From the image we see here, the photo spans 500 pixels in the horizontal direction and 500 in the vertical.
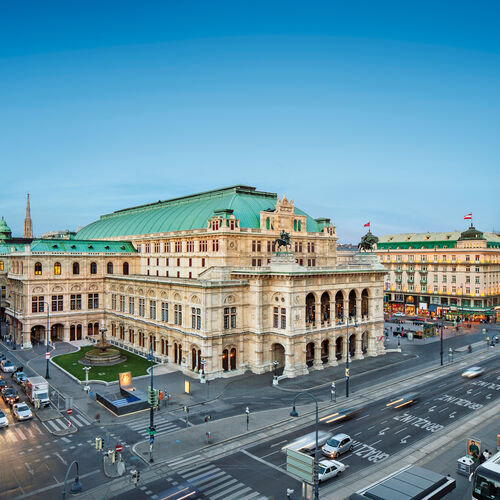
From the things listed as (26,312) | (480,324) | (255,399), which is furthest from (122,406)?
(480,324)

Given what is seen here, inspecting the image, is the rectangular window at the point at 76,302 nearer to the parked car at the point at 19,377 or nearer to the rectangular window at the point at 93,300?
the rectangular window at the point at 93,300

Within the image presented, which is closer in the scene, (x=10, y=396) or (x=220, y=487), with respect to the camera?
(x=220, y=487)

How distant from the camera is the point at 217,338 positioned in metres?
61.5

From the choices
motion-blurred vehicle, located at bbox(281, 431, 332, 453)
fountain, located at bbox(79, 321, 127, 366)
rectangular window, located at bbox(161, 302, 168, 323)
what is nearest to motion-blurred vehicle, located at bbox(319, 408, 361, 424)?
motion-blurred vehicle, located at bbox(281, 431, 332, 453)

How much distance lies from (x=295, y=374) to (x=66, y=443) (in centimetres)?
3182

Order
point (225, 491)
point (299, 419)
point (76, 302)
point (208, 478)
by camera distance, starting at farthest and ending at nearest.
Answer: point (76, 302)
point (299, 419)
point (208, 478)
point (225, 491)

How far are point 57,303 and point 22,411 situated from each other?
42593 millimetres

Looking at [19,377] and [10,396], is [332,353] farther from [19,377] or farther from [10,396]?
[19,377]

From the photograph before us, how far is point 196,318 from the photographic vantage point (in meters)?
63.5

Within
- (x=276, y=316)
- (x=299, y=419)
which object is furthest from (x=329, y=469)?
(x=276, y=316)

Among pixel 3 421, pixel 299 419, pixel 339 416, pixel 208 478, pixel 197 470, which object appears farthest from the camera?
pixel 299 419

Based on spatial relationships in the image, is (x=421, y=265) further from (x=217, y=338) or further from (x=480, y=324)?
(x=217, y=338)

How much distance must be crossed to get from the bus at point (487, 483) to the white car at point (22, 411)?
4235 cm

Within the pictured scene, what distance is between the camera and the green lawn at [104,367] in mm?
61156
